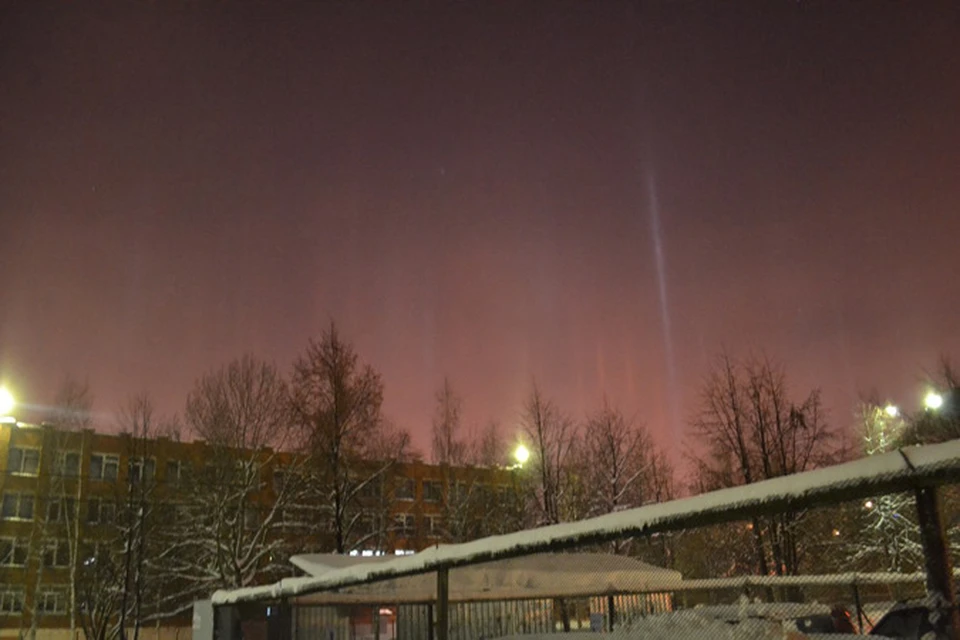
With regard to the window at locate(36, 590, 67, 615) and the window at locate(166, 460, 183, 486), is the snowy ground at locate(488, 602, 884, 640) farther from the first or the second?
→ the window at locate(36, 590, 67, 615)

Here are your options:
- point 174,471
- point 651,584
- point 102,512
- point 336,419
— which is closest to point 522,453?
point 336,419

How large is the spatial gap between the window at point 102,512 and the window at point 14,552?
3.96m

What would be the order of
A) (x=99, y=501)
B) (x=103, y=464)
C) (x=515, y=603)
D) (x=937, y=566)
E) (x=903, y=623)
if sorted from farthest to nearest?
(x=103, y=464) < (x=99, y=501) < (x=515, y=603) < (x=903, y=623) < (x=937, y=566)

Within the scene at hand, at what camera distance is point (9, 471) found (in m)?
52.9

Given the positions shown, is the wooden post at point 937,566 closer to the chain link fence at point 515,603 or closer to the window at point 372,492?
the chain link fence at point 515,603

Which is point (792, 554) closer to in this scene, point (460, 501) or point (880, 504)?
point (880, 504)

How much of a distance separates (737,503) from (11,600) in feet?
177

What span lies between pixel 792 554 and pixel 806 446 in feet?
15.3

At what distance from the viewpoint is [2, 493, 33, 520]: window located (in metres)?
52.4

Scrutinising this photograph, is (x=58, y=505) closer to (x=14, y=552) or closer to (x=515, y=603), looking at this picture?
(x=14, y=552)

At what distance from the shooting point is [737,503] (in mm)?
4793

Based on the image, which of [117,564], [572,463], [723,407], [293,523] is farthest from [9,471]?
[723,407]

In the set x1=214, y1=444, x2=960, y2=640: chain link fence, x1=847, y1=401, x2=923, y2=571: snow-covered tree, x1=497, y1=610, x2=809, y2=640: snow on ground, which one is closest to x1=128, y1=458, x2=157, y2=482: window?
x1=214, y1=444, x2=960, y2=640: chain link fence

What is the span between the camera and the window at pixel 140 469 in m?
37.9
